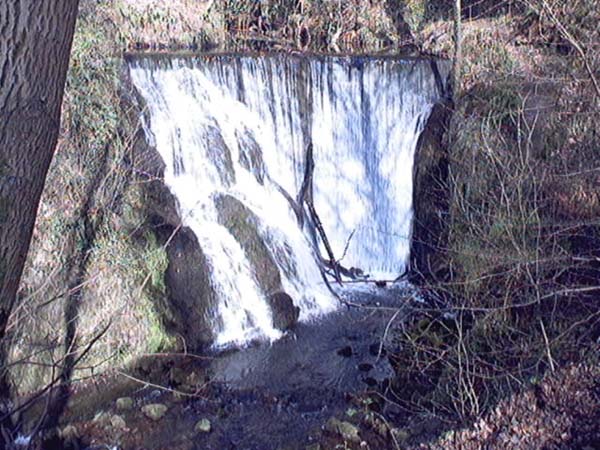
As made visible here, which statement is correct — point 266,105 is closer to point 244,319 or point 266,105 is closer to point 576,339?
point 244,319

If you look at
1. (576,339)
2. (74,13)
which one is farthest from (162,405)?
(74,13)

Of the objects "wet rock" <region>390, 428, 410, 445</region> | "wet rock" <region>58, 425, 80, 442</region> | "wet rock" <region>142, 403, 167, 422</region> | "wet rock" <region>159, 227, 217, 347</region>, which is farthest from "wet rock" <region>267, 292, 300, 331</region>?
"wet rock" <region>58, 425, 80, 442</region>

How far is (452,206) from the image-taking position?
745 cm

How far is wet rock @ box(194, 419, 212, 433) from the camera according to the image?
248 inches

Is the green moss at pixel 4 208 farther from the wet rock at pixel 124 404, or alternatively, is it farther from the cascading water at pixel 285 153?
the cascading water at pixel 285 153

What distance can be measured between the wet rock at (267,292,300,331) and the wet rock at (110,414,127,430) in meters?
2.40

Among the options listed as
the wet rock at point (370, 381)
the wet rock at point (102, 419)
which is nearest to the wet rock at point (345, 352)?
the wet rock at point (370, 381)

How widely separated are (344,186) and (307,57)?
2.06 m

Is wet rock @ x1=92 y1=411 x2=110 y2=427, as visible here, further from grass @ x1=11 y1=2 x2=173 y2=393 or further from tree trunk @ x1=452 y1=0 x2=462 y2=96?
tree trunk @ x1=452 y1=0 x2=462 y2=96

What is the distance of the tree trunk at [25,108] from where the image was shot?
1650mm

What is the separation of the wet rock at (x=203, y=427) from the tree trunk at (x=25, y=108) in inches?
186

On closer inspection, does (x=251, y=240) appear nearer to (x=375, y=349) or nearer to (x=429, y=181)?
(x=375, y=349)

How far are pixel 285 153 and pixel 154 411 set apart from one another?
4.72 metres

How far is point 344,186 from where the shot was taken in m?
10.5
